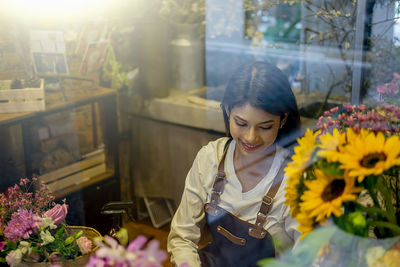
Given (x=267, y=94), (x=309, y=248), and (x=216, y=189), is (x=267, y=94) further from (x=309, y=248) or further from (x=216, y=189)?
(x=309, y=248)

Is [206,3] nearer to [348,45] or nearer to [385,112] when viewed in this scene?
[348,45]

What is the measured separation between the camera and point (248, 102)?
1110 millimetres

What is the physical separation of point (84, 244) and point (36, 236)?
12 centimetres

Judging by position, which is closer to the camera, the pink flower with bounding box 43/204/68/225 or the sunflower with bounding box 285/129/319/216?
the sunflower with bounding box 285/129/319/216

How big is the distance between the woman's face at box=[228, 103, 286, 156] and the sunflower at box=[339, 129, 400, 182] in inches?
14.0

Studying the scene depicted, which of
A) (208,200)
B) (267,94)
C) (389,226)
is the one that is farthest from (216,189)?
(389,226)

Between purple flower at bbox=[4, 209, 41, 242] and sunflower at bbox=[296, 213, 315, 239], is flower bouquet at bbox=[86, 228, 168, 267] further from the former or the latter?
purple flower at bbox=[4, 209, 41, 242]

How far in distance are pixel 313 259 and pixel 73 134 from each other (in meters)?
1.33

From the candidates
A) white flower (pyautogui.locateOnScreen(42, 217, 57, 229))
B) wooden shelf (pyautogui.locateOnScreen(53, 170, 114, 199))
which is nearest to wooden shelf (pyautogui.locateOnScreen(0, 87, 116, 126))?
wooden shelf (pyautogui.locateOnScreen(53, 170, 114, 199))

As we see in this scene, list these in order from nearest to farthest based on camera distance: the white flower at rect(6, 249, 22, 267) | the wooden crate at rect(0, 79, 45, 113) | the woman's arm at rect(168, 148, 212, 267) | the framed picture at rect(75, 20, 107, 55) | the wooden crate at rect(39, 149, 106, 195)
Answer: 1. the white flower at rect(6, 249, 22, 267)
2. the woman's arm at rect(168, 148, 212, 267)
3. the wooden crate at rect(0, 79, 45, 113)
4. the wooden crate at rect(39, 149, 106, 195)
5. the framed picture at rect(75, 20, 107, 55)

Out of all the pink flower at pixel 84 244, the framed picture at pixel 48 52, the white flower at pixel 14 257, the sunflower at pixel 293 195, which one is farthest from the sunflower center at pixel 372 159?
the framed picture at pixel 48 52

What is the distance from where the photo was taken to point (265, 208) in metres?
1.15

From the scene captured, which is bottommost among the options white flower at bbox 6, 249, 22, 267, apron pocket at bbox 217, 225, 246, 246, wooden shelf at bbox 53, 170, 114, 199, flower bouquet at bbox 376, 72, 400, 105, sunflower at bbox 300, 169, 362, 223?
wooden shelf at bbox 53, 170, 114, 199

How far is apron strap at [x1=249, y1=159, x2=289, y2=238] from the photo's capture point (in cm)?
114
